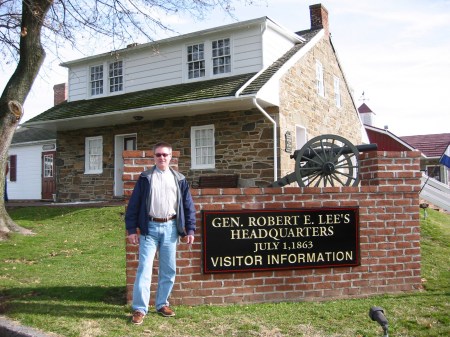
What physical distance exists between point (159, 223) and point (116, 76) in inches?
518

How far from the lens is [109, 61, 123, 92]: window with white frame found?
1683 centimetres

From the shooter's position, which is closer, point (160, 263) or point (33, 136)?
point (160, 263)

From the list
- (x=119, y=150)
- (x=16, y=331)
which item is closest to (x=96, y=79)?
(x=119, y=150)

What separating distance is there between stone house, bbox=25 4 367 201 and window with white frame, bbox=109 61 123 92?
4 cm

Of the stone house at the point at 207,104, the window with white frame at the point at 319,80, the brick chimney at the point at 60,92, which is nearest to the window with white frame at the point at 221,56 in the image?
the stone house at the point at 207,104

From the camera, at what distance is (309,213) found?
5613mm

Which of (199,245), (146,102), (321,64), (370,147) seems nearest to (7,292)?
(199,245)

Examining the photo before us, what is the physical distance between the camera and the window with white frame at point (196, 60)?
49.2 feet

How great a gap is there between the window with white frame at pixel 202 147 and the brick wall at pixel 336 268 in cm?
836

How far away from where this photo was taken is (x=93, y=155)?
16.9 m

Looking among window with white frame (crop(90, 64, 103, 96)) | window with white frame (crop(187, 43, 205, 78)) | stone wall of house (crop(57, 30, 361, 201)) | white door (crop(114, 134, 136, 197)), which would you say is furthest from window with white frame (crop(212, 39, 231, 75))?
window with white frame (crop(90, 64, 103, 96))

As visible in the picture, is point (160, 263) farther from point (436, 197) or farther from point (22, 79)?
point (436, 197)

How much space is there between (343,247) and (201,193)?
1803 millimetres

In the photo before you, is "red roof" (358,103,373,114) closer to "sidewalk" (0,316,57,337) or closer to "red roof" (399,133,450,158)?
"red roof" (399,133,450,158)
